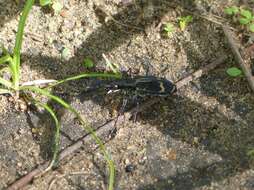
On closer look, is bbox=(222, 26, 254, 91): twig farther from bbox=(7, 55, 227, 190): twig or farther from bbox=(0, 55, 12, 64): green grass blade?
bbox=(0, 55, 12, 64): green grass blade

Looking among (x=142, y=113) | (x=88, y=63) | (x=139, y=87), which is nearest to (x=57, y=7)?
(x=88, y=63)

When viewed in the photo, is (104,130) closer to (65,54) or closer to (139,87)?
(139,87)

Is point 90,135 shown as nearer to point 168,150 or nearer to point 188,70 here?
point 168,150

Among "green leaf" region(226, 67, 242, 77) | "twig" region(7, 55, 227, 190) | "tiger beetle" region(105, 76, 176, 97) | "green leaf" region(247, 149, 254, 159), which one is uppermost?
"tiger beetle" region(105, 76, 176, 97)

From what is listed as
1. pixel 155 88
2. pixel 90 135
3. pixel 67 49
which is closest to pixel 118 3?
pixel 67 49

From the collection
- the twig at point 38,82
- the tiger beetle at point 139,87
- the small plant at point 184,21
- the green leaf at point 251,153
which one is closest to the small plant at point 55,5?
the twig at point 38,82

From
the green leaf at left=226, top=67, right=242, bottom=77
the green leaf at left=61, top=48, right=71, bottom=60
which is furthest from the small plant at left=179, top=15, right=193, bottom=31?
the green leaf at left=61, top=48, right=71, bottom=60
